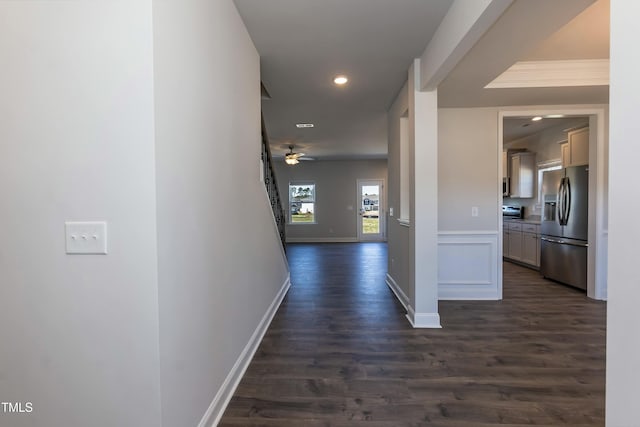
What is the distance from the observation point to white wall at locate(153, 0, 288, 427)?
129 centimetres

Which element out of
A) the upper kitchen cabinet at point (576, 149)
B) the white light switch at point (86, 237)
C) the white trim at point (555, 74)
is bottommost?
the white light switch at point (86, 237)

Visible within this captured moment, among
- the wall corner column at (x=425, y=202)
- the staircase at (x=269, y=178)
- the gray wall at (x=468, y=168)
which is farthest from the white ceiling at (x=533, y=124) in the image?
the staircase at (x=269, y=178)

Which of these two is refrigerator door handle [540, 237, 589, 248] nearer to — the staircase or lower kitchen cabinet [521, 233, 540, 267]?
lower kitchen cabinet [521, 233, 540, 267]

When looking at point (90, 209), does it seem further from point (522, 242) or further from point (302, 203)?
point (302, 203)

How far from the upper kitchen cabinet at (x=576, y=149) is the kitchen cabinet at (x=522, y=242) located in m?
1.23

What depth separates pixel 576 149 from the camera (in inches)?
184

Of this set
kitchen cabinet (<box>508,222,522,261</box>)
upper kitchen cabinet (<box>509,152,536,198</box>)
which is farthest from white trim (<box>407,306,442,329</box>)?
upper kitchen cabinet (<box>509,152,536,198</box>)

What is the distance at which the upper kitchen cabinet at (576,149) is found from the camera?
4461 mm

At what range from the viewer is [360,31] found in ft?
8.48

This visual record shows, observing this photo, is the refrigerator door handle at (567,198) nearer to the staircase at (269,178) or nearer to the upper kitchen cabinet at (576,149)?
the upper kitchen cabinet at (576,149)

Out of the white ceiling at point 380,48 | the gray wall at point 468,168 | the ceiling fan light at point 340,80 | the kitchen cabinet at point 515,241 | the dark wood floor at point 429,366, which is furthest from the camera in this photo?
the kitchen cabinet at point 515,241

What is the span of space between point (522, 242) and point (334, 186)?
18.9 ft

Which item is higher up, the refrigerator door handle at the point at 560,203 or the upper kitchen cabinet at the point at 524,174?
the upper kitchen cabinet at the point at 524,174

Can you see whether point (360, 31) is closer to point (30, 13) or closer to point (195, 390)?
point (30, 13)
